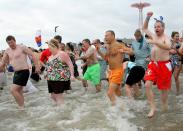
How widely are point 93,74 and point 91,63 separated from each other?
1.10 ft

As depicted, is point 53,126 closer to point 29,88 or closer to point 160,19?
point 160,19

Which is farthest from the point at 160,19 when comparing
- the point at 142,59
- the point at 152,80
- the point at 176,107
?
the point at 142,59

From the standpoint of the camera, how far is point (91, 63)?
39.7 feet

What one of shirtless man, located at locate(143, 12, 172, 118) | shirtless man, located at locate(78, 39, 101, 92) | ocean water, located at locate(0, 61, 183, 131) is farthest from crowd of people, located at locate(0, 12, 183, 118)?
shirtless man, located at locate(78, 39, 101, 92)

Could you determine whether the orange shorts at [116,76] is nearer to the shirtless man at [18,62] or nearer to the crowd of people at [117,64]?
the crowd of people at [117,64]

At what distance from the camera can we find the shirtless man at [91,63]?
38.9ft

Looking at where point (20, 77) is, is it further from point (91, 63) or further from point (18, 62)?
point (91, 63)

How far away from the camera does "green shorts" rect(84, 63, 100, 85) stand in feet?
39.3

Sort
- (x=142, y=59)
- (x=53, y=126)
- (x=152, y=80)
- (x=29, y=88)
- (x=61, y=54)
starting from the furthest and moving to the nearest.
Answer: (x=29, y=88)
(x=142, y=59)
(x=61, y=54)
(x=152, y=80)
(x=53, y=126)

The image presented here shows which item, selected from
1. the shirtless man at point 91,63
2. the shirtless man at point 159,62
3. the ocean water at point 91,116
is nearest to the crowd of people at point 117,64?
the shirtless man at point 159,62

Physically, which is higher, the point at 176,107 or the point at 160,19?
the point at 160,19

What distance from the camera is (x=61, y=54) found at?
8.75 m

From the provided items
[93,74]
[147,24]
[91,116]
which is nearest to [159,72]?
[147,24]

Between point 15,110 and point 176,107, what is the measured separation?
138 inches
